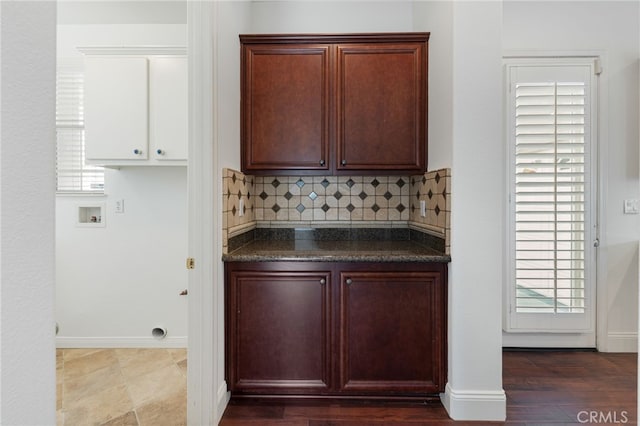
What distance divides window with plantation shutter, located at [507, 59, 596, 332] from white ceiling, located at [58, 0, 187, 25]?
2600mm

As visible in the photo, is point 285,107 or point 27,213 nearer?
point 27,213

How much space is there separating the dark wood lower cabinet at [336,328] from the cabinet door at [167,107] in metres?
1.18

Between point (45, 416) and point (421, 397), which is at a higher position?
point (45, 416)

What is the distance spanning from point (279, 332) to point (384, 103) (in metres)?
1.56

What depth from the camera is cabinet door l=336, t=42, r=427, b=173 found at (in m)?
2.14

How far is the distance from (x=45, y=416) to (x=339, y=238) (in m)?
2.02

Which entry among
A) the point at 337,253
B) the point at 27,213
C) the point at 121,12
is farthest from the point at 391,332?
the point at 121,12

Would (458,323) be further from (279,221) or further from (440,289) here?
(279,221)

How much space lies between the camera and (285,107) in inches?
85.6

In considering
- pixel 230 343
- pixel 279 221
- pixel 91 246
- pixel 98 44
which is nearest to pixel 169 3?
pixel 98 44

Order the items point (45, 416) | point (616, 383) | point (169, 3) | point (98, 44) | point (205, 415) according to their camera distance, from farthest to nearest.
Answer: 1. point (98, 44)
2. point (169, 3)
3. point (616, 383)
4. point (205, 415)
5. point (45, 416)

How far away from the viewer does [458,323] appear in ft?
5.87

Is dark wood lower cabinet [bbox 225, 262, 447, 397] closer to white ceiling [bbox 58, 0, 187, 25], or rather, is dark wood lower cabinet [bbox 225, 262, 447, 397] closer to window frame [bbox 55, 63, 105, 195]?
window frame [bbox 55, 63, 105, 195]

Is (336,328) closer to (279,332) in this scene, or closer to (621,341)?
(279,332)
